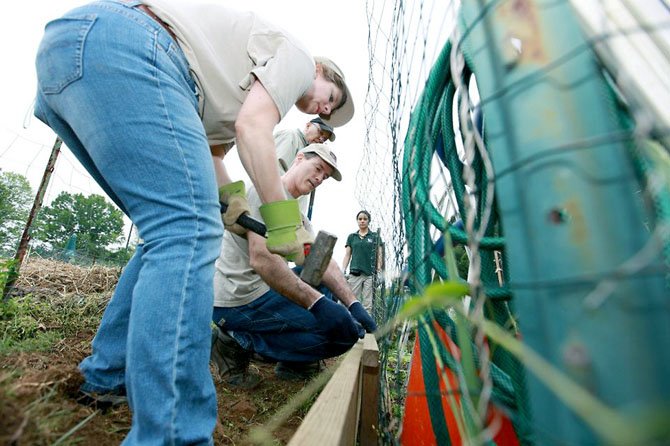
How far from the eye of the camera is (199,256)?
37.4 inches

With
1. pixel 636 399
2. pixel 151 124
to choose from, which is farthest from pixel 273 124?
pixel 636 399

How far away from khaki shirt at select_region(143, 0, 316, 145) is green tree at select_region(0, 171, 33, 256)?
39122 mm

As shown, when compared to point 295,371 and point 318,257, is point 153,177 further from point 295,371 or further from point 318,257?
point 295,371

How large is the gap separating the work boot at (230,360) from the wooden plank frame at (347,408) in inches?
32.7

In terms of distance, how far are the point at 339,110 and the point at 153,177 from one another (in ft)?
4.19

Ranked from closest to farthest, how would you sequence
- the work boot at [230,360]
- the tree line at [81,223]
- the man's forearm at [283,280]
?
the man's forearm at [283,280] → the work boot at [230,360] → the tree line at [81,223]

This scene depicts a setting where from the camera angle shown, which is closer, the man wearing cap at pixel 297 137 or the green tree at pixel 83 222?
the man wearing cap at pixel 297 137

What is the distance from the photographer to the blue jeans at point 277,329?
7.68ft

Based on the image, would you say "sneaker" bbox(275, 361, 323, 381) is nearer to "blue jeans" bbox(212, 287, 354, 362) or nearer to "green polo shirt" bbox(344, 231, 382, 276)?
"blue jeans" bbox(212, 287, 354, 362)

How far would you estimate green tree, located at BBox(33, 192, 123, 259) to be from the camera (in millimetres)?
46750

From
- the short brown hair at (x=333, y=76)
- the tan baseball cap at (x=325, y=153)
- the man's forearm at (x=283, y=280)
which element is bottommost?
the man's forearm at (x=283, y=280)

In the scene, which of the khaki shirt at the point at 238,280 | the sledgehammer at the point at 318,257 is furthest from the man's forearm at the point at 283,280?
the sledgehammer at the point at 318,257

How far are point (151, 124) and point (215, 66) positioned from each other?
348mm

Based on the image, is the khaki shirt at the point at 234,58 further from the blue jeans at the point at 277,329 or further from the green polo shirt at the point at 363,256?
the green polo shirt at the point at 363,256
